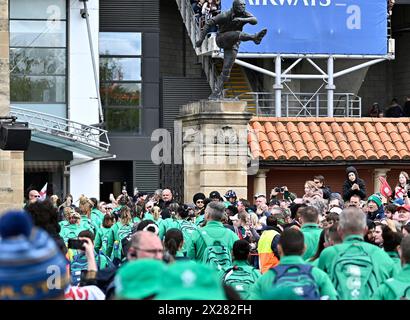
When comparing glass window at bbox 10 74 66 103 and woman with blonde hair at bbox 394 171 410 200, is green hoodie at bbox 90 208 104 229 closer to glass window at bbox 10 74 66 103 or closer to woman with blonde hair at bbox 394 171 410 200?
woman with blonde hair at bbox 394 171 410 200

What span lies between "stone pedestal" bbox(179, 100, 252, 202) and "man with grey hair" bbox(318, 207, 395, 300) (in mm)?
13879

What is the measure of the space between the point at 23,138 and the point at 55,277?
50.3ft

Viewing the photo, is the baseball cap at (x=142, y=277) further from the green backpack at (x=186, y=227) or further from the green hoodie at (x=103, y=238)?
the green hoodie at (x=103, y=238)

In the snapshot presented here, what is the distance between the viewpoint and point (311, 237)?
1138 cm

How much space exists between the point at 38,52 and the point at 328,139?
10821 mm

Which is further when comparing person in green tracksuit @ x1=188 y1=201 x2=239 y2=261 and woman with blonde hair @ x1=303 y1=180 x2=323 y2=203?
woman with blonde hair @ x1=303 y1=180 x2=323 y2=203

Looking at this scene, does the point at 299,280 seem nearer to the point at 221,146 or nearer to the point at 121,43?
the point at 221,146

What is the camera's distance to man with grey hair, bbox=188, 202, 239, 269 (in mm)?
12883

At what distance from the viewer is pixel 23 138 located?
20500mm

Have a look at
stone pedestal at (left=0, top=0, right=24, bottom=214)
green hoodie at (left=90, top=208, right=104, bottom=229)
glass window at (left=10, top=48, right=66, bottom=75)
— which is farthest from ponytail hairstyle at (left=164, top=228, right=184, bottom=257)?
glass window at (left=10, top=48, right=66, bottom=75)

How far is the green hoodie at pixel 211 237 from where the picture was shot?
1294 cm
